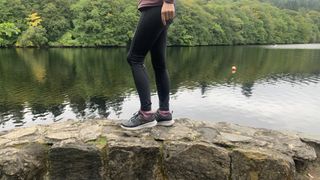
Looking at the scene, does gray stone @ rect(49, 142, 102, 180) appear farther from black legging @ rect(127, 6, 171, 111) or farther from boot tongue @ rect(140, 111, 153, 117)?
black legging @ rect(127, 6, 171, 111)

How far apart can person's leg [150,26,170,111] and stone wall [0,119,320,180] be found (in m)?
0.57

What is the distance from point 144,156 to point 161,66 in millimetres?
1334

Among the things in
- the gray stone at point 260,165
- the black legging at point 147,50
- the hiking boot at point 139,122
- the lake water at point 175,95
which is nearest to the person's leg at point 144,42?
the black legging at point 147,50

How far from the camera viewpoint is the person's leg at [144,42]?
4.80m

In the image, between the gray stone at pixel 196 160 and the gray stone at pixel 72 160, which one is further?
the gray stone at pixel 196 160

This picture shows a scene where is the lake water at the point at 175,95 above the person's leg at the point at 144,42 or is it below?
below

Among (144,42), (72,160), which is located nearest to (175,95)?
(144,42)

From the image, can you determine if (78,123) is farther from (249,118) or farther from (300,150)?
(249,118)

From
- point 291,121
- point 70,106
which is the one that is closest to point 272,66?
point 291,121

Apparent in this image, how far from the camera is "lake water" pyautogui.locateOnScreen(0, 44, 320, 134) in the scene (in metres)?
23.8

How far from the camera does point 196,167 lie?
479 centimetres

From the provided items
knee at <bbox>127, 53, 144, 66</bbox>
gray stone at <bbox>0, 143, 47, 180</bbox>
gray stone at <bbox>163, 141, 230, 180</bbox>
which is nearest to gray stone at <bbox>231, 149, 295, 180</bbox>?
gray stone at <bbox>163, 141, 230, 180</bbox>

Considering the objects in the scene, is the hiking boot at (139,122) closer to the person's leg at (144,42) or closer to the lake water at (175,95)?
the person's leg at (144,42)

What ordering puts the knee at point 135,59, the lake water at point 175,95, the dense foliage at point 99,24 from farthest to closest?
1. the dense foliage at point 99,24
2. the lake water at point 175,95
3. the knee at point 135,59
